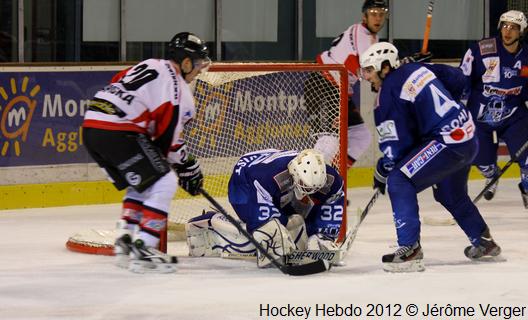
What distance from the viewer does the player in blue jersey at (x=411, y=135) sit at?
5.93 meters

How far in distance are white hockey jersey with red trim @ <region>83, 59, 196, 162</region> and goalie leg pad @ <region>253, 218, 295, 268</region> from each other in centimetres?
54

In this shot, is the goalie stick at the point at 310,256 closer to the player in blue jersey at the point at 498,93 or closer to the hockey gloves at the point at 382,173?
the hockey gloves at the point at 382,173

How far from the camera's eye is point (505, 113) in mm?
8445

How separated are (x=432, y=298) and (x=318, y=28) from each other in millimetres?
5034

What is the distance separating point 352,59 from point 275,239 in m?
2.39

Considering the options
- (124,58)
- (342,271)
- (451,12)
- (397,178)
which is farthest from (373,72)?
(451,12)

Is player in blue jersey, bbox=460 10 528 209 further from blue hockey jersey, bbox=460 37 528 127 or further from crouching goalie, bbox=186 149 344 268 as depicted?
crouching goalie, bbox=186 149 344 268

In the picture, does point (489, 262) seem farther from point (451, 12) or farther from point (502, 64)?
point (451, 12)

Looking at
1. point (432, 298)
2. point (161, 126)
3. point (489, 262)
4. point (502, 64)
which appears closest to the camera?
point (432, 298)

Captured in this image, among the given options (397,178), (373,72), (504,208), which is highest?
(373,72)

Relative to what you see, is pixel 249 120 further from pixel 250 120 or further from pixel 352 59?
pixel 352 59

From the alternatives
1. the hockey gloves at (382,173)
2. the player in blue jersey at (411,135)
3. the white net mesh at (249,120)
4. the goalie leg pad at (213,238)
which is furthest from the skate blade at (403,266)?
the white net mesh at (249,120)

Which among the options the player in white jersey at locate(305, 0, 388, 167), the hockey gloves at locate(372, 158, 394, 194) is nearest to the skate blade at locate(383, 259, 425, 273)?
the hockey gloves at locate(372, 158, 394, 194)

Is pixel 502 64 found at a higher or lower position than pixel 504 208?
higher
